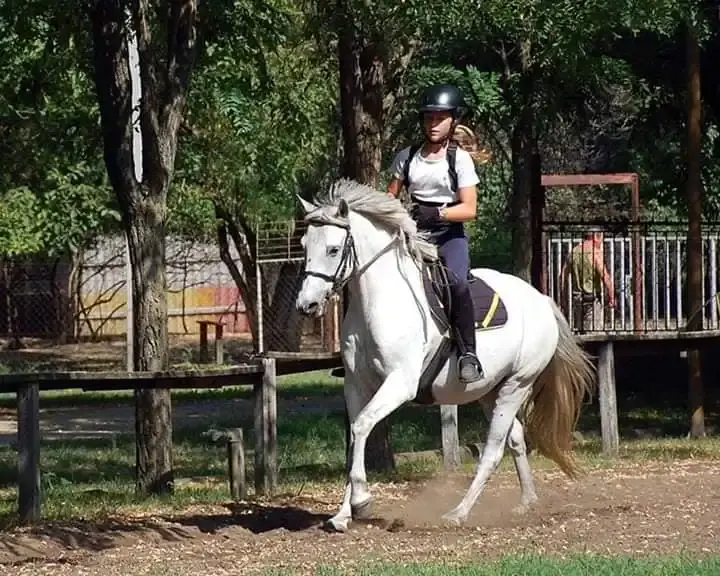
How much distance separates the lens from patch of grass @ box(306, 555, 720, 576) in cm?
709

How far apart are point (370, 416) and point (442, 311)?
0.98m

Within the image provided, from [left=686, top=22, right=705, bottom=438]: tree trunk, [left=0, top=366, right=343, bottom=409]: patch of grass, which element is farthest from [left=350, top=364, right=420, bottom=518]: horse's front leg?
[left=0, top=366, right=343, bottom=409]: patch of grass

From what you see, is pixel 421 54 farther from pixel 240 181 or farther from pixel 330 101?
pixel 240 181

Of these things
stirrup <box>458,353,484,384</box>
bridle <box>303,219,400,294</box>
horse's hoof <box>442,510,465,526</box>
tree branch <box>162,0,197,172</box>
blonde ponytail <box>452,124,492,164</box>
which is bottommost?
horse's hoof <box>442,510,465,526</box>

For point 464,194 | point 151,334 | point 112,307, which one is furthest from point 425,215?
point 112,307

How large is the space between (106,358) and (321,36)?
22054 millimetres

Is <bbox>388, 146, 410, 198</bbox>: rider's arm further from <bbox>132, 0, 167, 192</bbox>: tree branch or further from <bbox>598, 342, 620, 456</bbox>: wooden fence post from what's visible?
<bbox>598, 342, 620, 456</bbox>: wooden fence post

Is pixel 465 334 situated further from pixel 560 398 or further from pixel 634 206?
pixel 634 206

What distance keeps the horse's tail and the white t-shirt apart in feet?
5.47

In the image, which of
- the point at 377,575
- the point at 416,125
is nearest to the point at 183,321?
the point at 416,125

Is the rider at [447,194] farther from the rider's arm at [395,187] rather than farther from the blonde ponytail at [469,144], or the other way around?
the blonde ponytail at [469,144]

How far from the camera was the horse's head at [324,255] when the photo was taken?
8.88m

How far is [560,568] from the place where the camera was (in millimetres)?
7227

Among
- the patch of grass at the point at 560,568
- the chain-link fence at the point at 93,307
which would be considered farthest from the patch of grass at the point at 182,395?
the patch of grass at the point at 560,568
